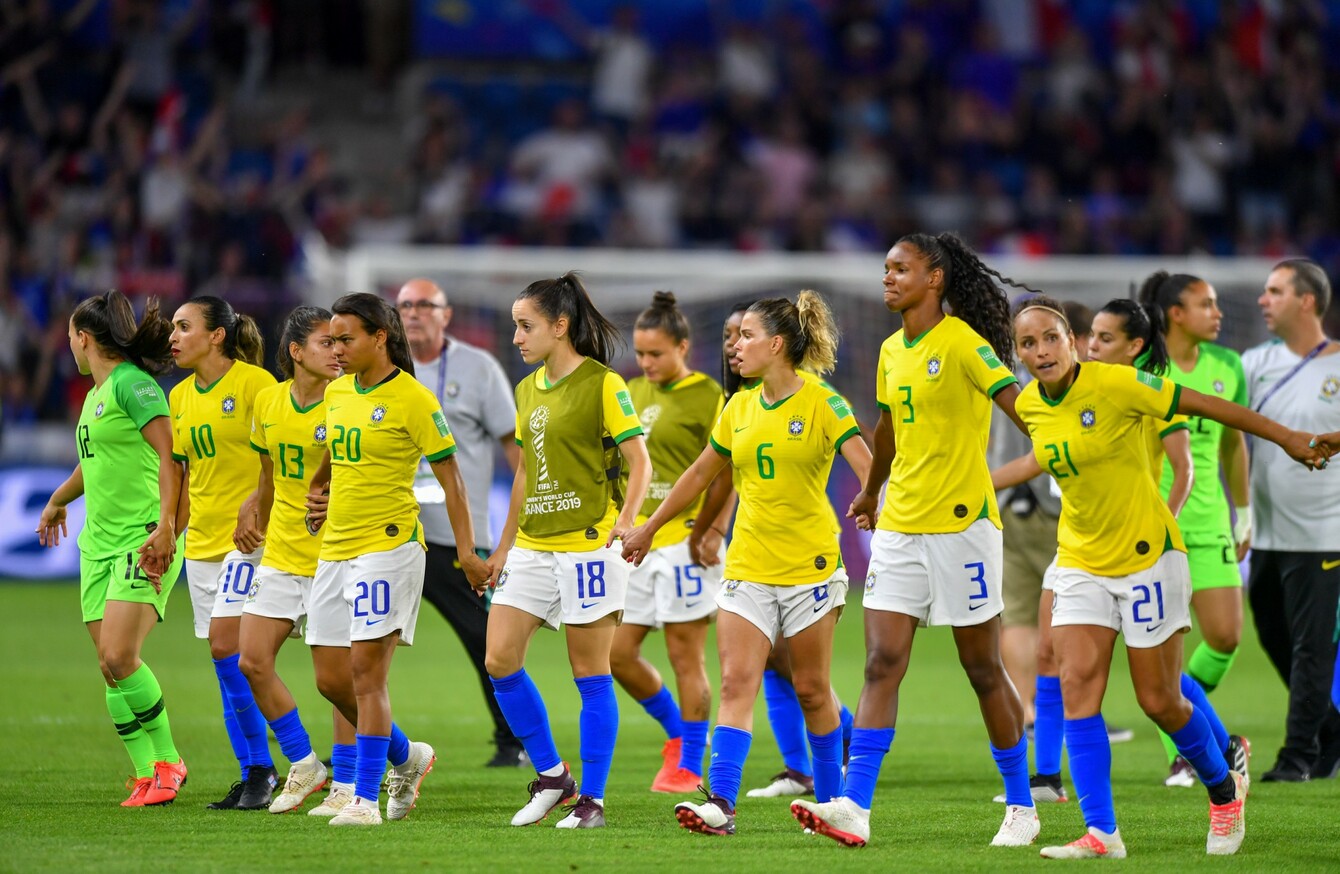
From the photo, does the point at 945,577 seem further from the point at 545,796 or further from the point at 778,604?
the point at 545,796

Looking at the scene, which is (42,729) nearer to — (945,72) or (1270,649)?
(1270,649)

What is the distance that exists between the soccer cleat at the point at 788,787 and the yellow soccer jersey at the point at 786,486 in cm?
159

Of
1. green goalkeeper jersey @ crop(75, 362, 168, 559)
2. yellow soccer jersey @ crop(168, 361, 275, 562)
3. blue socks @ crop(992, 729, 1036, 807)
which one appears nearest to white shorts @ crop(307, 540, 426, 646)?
yellow soccer jersey @ crop(168, 361, 275, 562)

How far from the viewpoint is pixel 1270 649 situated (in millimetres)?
9422

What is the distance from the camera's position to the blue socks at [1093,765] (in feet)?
21.5

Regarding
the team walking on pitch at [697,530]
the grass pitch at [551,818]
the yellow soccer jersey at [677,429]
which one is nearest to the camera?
the grass pitch at [551,818]

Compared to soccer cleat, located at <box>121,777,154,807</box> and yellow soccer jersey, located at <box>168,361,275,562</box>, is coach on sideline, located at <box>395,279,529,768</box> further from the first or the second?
soccer cleat, located at <box>121,777,154,807</box>

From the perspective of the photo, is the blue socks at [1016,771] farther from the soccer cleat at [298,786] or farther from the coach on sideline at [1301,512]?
the soccer cleat at [298,786]

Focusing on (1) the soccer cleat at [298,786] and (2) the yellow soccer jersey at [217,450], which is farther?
(2) the yellow soccer jersey at [217,450]

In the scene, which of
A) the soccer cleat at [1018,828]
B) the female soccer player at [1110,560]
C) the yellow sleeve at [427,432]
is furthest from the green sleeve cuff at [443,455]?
the soccer cleat at [1018,828]

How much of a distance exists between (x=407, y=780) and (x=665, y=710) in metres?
1.64

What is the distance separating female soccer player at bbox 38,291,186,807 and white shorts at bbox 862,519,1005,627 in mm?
3080

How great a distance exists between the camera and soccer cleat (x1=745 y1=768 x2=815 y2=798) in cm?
Answer: 827

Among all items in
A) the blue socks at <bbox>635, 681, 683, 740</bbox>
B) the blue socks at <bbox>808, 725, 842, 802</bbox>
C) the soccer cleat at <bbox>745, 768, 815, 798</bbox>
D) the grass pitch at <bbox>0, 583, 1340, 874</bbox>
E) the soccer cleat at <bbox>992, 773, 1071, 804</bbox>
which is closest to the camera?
the grass pitch at <bbox>0, 583, 1340, 874</bbox>
